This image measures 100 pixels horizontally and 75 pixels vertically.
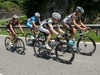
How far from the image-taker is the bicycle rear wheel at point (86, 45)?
11053 millimetres

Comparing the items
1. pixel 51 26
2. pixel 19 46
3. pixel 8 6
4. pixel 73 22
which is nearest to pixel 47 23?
pixel 51 26

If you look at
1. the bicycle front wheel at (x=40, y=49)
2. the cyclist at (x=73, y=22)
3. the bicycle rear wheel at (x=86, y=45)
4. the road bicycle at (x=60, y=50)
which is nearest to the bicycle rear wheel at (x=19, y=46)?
the bicycle front wheel at (x=40, y=49)

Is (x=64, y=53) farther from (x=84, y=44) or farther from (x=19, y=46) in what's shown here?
(x=19, y=46)

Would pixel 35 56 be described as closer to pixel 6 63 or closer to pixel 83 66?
pixel 6 63

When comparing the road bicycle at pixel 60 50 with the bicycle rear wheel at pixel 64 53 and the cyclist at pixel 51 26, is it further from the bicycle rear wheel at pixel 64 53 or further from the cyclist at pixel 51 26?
the cyclist at pixel 51 26

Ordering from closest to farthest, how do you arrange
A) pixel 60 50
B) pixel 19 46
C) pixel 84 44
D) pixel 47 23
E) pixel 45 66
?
pixel 45 66, pixel 60 50, pixel 47 23, pixel 84 44, pixel 19 46

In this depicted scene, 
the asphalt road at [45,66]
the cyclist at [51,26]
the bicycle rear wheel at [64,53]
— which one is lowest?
the asphalt road at [45,66]

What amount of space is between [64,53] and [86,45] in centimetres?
154

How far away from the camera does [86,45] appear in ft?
37.4

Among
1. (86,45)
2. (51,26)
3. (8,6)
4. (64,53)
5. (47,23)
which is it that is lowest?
(64,53)

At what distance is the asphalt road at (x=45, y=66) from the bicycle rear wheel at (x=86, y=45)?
0.25 meters

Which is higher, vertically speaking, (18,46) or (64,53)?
(18,46)

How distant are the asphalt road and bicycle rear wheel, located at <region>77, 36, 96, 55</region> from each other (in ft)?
0.81

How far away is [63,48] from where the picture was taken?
9961 mm
